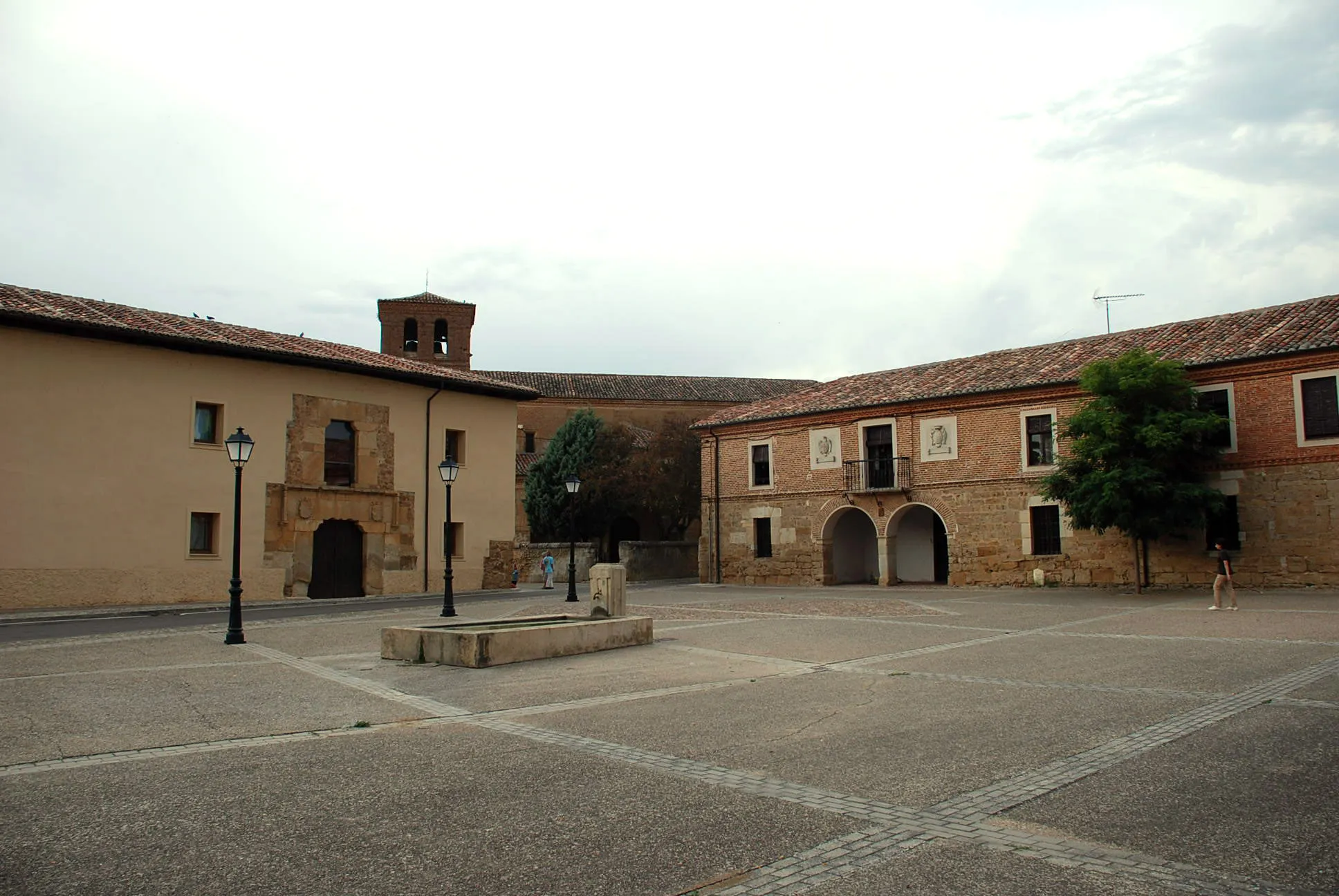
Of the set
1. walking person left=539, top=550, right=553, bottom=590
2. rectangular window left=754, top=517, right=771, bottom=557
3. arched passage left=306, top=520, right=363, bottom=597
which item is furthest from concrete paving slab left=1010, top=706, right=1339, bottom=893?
walking person left=539, top=550, right=553, bottom=590

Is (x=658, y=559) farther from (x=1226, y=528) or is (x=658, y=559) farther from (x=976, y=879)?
(x=976, y=879)

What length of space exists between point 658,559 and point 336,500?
1598 cm

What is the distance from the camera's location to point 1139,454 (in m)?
22.6

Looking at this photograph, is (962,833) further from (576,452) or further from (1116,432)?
(576,452)

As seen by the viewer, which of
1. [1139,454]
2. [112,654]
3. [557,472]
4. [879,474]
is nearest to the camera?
[112,654]

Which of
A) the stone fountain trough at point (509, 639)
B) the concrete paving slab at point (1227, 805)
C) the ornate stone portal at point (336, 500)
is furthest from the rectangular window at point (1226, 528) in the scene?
the ornate stone portal at point (336, 500)

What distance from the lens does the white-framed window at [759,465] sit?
33.8 m

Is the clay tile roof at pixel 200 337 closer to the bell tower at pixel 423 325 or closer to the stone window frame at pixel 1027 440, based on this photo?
the stone window frame at pixel 1027 440

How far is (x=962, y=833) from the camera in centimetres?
457

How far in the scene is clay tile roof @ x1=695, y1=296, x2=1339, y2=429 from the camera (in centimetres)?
2339

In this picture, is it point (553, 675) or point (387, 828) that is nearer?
point (387, 828)

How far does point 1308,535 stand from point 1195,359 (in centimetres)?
486

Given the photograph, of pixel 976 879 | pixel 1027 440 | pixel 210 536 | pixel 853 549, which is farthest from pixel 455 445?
pixel 976 879

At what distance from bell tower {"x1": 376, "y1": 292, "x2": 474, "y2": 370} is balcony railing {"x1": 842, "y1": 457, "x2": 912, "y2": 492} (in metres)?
28.5
